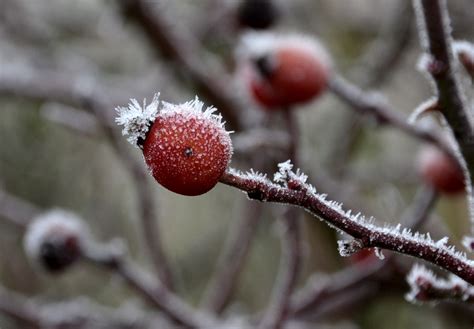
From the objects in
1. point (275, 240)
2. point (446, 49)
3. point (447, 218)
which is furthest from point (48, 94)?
point (446, 49)

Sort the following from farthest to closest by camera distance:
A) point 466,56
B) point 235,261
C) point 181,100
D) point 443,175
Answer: point 181,100 → point 235,261 → point 443,175 → point 466,56

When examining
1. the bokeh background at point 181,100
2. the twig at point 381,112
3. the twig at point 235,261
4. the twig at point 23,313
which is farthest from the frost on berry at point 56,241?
the bokeh background at point 181,100

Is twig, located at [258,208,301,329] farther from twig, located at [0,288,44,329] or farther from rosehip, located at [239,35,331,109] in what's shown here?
twig, located at [0,288,44,329]

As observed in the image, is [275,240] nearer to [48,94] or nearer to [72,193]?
[72,193]

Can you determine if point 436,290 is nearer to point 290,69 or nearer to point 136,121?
point 136,121

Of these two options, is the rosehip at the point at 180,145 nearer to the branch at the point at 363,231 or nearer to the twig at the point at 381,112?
the branch at the point at 363,231

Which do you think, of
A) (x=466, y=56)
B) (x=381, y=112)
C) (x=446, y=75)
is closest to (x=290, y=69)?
(x=381, y=112)

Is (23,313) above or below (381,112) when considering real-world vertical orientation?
below
